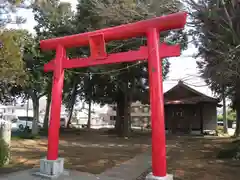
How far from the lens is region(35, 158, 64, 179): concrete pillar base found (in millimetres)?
7266

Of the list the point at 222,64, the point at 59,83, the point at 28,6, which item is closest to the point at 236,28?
the point at 222,64

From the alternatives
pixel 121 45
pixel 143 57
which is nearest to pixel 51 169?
pixel 143 57

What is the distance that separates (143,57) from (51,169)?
4023 millimetres

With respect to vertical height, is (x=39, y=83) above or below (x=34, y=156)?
above

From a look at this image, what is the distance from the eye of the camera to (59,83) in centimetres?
791

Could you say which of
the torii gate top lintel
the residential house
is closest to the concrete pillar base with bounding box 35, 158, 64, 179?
the torii gate top lintel

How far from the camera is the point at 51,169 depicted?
7.30m

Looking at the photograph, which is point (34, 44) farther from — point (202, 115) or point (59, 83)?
point (202, 115)

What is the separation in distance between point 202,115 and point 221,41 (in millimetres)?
17950

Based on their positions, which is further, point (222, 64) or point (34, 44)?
point (34, 44)

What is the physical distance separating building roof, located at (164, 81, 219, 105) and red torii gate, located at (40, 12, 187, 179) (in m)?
17.7

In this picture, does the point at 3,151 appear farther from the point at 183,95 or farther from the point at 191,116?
the point at 183,95

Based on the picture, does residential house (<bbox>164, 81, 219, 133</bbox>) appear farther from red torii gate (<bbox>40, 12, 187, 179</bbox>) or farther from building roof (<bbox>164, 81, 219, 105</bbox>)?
red torii gate (<bbox>40, 12, 187, 179</bbox>)

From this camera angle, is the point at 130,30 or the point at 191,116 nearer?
the point at 130,30
